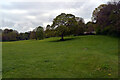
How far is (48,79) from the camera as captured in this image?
5.12 m

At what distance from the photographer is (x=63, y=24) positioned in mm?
35812

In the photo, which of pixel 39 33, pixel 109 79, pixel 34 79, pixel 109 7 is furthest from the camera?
pixel 39 33

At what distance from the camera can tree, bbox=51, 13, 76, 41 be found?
33872mm

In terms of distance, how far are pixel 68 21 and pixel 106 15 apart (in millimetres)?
12297

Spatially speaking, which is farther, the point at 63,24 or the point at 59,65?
the point at 63,24

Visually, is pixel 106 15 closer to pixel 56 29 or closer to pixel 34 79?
pixel 56 29

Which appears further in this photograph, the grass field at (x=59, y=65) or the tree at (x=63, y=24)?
the tree at (x=63, y=24)

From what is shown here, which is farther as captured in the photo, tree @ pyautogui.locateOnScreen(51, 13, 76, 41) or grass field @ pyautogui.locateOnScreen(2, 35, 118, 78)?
tree @ pyautogui.locateOnScreen(51, 13, 76, 41)

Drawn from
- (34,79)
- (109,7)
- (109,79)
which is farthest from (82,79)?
(109,7)

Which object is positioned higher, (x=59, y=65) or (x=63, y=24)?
(x=63, y=24)

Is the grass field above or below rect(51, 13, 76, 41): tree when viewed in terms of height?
below

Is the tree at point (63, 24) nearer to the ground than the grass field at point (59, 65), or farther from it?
farther from it

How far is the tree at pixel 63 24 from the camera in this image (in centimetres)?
3387

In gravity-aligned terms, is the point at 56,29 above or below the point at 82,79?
above
